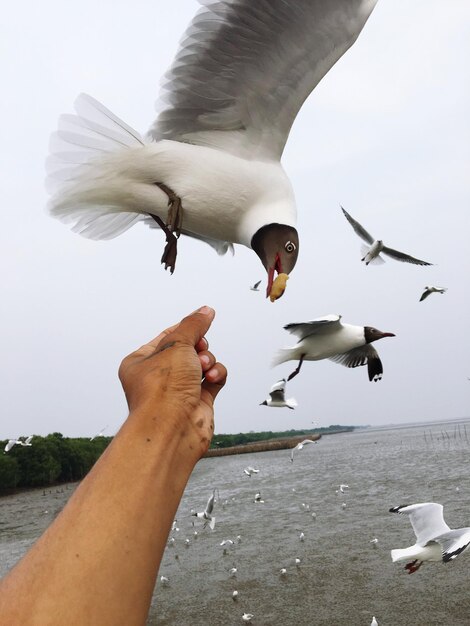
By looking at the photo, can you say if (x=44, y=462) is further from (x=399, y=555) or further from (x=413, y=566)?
(x=399, y=555)

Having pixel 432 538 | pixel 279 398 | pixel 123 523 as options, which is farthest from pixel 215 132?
pixel 432 538

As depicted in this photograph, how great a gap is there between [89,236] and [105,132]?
0.58 metres

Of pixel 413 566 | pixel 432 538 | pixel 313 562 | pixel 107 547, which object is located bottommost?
pixel 313 562

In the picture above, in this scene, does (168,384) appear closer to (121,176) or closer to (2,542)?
(121,176)

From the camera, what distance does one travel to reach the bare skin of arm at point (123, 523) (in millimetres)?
873

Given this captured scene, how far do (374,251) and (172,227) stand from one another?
3498 millimetres

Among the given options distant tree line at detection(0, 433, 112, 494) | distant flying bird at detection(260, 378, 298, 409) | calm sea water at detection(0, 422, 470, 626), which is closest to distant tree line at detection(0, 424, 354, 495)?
distant tree line at detection(0, 433, 112, 494)

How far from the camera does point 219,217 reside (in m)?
2.49

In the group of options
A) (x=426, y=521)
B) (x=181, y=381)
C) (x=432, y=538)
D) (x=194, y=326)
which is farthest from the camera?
(x=426, y=521)

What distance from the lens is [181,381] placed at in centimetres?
128

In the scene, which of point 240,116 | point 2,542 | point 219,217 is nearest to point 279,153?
point 240,116

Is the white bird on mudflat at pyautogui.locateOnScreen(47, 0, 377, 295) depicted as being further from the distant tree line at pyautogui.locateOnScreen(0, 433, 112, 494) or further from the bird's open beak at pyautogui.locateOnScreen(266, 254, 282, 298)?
A: the distant tree line at pyautogui.locateOnScreen(0, 433, 112, 494)

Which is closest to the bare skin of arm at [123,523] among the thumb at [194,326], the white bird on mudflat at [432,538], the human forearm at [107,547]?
the human forearm at [107,547]

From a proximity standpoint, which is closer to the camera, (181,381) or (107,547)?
(107,547)
